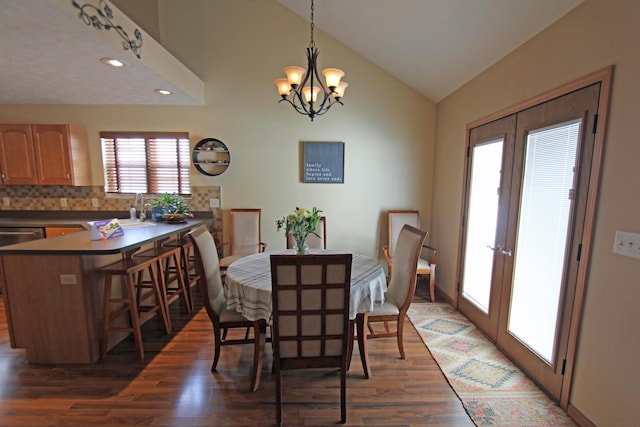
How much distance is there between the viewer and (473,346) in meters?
2.47

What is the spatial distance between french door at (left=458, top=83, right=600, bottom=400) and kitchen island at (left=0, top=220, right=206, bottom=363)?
10.3 feet

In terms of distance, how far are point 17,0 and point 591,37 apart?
10.6 feet

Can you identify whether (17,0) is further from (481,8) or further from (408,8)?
(481,8)

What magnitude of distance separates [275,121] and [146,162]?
74.2 inches

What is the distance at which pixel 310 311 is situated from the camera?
1564mm

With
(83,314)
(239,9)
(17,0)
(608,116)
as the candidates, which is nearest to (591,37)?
(608,116)

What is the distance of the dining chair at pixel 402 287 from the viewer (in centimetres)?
213

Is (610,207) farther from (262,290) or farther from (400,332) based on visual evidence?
(262,290)

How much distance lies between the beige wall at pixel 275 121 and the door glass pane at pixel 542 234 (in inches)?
70.8

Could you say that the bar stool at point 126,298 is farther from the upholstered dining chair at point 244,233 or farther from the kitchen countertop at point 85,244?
the upholstered dining chair at point 244,233

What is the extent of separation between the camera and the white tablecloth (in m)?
1.79

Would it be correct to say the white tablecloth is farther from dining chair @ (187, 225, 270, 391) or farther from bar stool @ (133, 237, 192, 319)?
bar stool @ (133, 237, 192, 319)

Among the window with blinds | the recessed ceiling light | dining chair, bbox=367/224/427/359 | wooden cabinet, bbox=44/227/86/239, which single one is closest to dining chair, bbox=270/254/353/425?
dining chair, bbox=367/224/427/359

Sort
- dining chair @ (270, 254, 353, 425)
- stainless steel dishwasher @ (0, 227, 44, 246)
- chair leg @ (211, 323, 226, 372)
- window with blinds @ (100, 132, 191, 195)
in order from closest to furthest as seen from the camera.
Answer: dining chair @ (270, 254, 353, 425) → chair leg @ (211, 323, 226, 372) → stainless steel dishwasher @ (0, 227, 44, 246) → window with blinds @ (100, 132, 191, 195)
